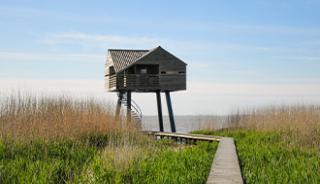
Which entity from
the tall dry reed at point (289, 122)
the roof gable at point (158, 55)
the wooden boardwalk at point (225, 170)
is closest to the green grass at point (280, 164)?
the wooden boardwalk at point (225, 170)

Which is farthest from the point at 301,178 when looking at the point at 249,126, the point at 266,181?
the point at 249,126

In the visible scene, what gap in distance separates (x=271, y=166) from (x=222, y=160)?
89 cm

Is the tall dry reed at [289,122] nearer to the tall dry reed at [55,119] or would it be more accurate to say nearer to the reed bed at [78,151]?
the reed bed at [78,151]

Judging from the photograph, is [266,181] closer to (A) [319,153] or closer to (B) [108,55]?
(A) [319,153]

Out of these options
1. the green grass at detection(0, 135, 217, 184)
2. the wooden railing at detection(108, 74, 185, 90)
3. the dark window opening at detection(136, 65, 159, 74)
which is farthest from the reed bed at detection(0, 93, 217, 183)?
the dark window opening at detection(136, 65, 159, 74)

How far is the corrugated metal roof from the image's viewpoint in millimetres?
21464

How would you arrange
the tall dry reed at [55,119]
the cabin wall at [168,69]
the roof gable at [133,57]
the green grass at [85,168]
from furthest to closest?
the roof gable at [133,57], the cabin wall at [168,69], the tall dry reed at [55,119], the green grass at [85,168]

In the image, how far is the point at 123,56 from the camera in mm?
22438

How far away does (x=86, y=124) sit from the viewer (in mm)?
12453

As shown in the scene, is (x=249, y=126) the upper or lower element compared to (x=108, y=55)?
lower

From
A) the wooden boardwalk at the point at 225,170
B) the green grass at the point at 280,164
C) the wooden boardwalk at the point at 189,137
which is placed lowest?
the wooden boardwalk at the point at 189,137

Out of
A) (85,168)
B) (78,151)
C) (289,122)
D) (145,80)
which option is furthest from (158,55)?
(85,168)

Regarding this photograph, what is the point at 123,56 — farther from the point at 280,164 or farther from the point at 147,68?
the point at 280,164

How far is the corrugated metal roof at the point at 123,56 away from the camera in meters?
21.5
